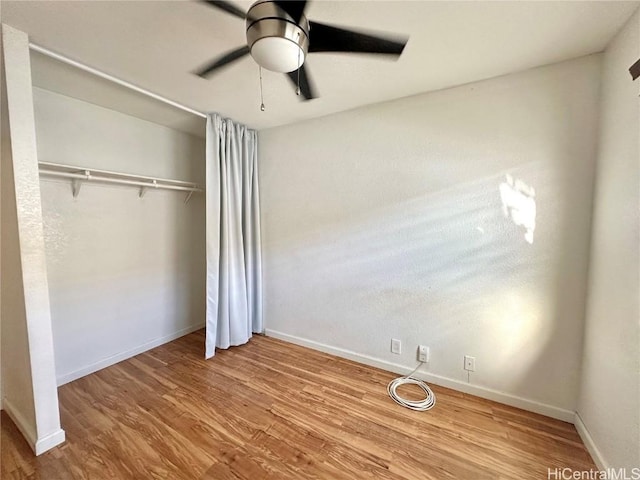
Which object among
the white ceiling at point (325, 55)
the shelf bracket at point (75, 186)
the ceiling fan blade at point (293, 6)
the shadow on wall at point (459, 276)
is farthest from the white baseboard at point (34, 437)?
the ceiling fan blade at point (293, 6)

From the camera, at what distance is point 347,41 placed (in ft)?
3.92

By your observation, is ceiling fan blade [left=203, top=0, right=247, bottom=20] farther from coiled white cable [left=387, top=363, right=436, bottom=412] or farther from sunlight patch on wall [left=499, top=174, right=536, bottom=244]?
coiled white cable [left=387, top=363, right=436, bottom=412]

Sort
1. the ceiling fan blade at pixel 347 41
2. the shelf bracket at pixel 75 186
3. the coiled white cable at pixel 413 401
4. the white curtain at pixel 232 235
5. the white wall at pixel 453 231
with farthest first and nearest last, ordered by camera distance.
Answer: the white curtain at pixel 232 235 → the shelf bracket at pixel 75 186 → the coiled white cable at pixel 413 401 → the white wall at pixel 453 231 → the ceiling fan blade at pixel 347 41

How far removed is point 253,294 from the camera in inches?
113

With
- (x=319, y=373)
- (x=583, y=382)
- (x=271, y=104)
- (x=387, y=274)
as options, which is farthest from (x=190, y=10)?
(x=583, y=382)

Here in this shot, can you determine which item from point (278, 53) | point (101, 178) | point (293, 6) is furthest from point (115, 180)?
point (293, 6)

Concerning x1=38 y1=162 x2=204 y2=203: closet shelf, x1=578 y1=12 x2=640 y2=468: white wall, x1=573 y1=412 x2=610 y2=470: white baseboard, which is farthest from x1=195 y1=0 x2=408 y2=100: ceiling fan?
x1=573 y1=412 x2=610 y2=470: white baseboard

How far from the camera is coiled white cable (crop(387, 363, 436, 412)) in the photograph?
1792 mm

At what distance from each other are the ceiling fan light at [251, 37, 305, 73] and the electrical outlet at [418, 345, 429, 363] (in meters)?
2.18

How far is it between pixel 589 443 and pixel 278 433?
6.00ft

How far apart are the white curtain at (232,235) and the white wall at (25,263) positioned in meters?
1.11

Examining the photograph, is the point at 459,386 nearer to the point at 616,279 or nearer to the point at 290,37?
the point at 616,279

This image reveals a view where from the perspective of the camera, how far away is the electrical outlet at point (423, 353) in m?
2.06

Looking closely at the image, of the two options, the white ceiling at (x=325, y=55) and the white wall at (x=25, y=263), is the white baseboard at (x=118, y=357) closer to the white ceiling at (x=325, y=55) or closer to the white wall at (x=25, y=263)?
the white wall at (x=25, y=263)
